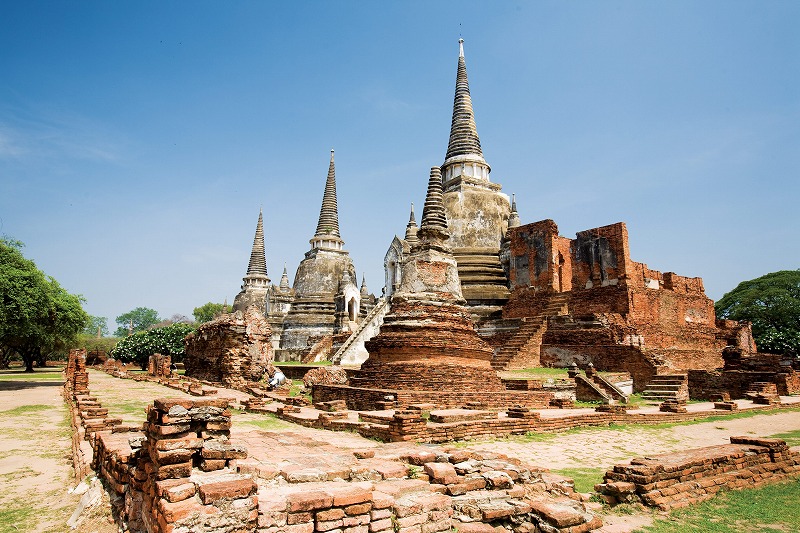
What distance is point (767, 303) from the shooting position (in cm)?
4156

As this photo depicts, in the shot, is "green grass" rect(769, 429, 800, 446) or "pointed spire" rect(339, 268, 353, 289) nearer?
"green grass" rect(769, 429, 800, 446)

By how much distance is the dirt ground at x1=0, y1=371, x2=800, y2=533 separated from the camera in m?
5.83

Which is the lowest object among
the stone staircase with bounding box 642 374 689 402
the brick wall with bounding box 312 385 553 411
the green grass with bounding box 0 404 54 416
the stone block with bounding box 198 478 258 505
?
the green grass with bounding box 0 404 54 416

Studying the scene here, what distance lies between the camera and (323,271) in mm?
36969

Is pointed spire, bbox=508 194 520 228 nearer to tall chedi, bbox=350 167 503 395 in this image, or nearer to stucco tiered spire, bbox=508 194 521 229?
stucco tiered spire, bbox=508 194 521 229

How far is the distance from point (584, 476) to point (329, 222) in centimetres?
3362

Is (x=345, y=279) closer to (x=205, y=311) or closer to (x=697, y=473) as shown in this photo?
(x=697, y=473)

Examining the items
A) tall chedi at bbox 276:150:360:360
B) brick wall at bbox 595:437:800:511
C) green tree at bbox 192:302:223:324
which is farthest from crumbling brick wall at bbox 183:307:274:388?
green tree at bbox 192:302:223:324

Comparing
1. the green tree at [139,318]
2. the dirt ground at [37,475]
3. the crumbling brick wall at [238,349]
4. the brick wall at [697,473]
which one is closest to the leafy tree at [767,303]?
the crumbling brick wall at [238,349]

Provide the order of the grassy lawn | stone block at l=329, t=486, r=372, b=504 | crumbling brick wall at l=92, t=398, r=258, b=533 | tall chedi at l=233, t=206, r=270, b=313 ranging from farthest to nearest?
1. tall chedi at l=233, t=206, r=270, b=313
2. the grassy lawn
3. stone block at l=329, t=486, r=372, b=504
4. crumbling brick wall at l=92, t=398, r=258, b=533

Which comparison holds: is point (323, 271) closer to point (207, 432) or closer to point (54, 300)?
point (54, 300)

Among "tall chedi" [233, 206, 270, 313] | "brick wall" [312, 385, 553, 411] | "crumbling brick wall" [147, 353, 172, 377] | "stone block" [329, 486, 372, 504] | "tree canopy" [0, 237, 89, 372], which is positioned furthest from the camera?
"tall chedi" [233, 206, 270, 313]

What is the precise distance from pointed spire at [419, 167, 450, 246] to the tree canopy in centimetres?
1381

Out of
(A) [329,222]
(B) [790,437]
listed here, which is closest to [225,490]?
(B) [790,437]
